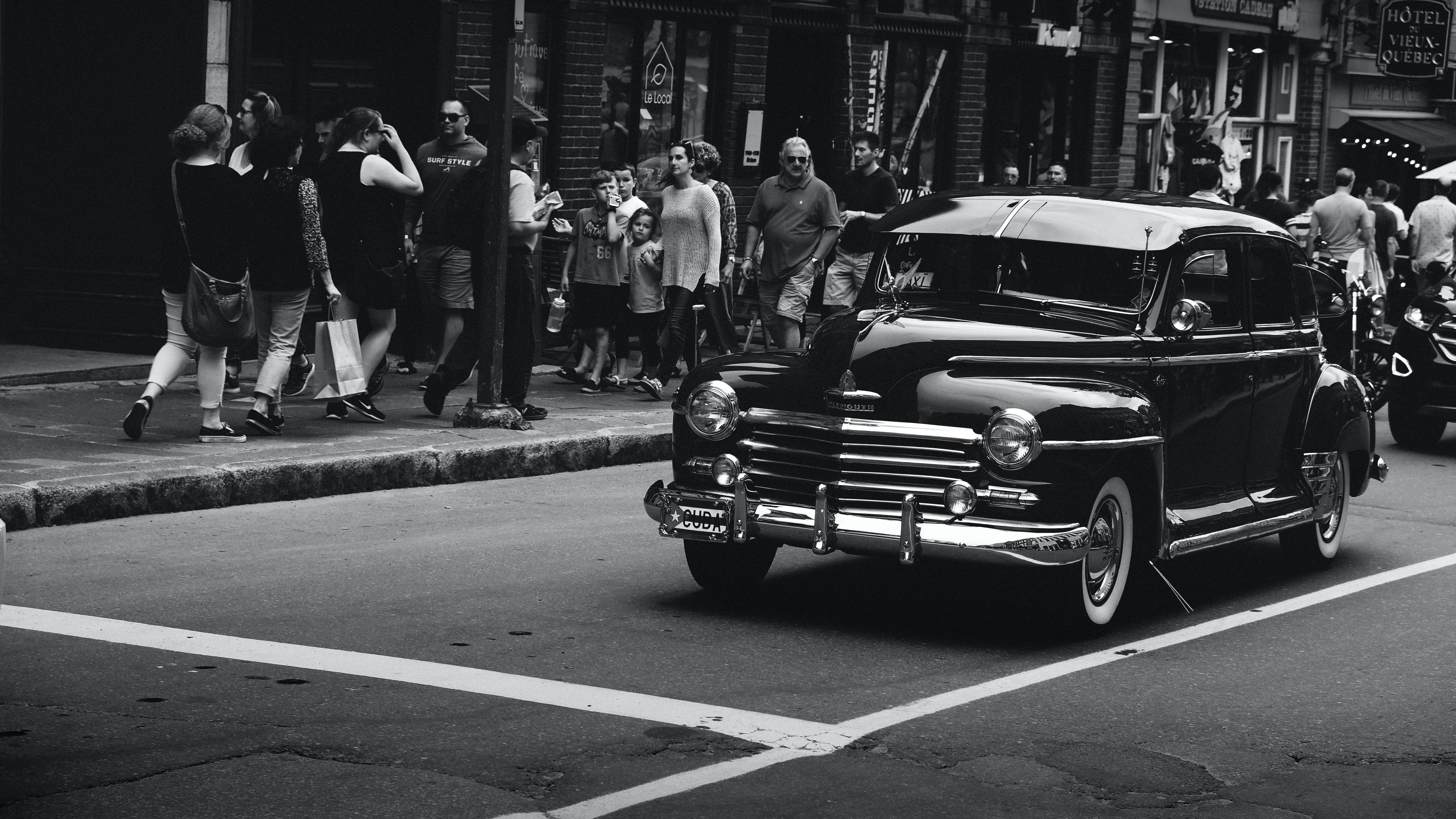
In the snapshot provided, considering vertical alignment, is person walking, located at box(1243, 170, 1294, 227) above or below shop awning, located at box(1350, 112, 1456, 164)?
below

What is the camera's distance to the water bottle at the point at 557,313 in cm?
1500

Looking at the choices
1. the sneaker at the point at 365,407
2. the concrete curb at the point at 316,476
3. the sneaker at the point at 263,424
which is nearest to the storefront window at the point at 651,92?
the concrete curb at the point at 316,476

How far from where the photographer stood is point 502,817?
5059 millimetres

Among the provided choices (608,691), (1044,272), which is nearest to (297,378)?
(1044,272)

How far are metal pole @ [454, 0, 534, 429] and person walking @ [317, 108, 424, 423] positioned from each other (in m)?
0.51

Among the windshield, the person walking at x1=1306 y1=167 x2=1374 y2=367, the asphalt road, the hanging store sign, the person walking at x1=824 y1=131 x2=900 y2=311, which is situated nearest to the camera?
the asphalt road

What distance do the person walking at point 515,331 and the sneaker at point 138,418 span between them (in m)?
2.21

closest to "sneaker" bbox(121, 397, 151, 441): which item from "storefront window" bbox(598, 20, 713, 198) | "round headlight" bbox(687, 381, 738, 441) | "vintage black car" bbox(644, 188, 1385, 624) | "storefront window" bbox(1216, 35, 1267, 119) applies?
"vintage black car" bbox(644, 188, 1385, 624)

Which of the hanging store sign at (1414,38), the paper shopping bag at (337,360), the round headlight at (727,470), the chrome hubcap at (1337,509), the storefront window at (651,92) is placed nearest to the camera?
the round headlight at (727,470)

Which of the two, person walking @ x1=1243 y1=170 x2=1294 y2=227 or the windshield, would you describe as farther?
person walking @ x1=1243 y1=170 x2=1294 y2=227

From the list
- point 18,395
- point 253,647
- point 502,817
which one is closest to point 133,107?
point 18,395

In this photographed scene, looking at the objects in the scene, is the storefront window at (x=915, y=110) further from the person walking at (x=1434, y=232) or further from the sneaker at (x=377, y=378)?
the sneaker at (x=377, y=378)

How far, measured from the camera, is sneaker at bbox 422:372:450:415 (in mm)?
12500

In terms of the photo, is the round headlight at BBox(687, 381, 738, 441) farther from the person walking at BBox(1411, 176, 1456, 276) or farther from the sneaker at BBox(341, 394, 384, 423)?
the person walking at BBox(1411, 176, 1456, 276)
